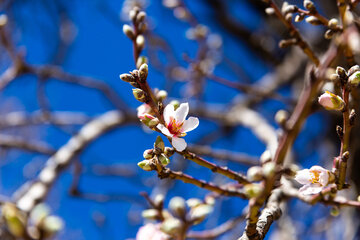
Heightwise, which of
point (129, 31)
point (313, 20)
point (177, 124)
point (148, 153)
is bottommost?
point (148, 153)

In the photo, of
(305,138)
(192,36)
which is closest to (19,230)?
(192,36)

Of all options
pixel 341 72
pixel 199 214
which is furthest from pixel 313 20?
pixel 199 214

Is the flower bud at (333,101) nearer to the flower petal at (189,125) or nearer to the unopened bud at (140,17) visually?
the flower petal at (189,125)

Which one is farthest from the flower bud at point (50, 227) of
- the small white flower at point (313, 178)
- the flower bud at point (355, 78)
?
the flower bud at point (355, 78)

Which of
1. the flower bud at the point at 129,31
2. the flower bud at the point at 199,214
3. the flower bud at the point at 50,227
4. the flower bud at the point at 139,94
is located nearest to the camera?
the flower bud at the point at 50,227

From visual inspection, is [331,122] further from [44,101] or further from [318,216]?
[44,101]

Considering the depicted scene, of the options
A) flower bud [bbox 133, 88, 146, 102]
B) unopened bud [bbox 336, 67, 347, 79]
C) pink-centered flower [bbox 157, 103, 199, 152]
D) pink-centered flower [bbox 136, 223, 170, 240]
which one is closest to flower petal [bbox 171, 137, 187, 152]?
pink-centered flower [bbox 157, 103, 199, 152]

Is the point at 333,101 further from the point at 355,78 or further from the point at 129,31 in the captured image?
the point at 129,31
